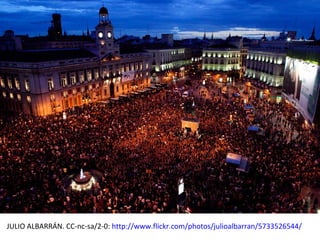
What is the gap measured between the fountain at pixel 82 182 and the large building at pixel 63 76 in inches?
961

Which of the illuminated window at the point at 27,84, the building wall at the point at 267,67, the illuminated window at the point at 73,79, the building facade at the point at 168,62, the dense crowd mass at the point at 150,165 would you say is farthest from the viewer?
the building facade at the point at 168,62

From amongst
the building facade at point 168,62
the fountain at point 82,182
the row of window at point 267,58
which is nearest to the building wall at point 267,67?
the row of window at point 267,58

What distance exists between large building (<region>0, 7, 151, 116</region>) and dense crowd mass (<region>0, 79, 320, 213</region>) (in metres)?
8.90

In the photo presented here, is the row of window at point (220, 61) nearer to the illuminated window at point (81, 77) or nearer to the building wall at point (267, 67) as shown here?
the building wall at point (267, 67)

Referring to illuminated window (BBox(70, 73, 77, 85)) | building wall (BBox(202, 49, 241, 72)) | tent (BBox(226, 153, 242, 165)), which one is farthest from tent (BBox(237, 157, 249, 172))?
building wall (BBox(202, 49, 241, 72))

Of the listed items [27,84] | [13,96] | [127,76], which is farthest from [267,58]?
[13,96]

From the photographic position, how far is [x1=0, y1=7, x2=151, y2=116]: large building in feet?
128

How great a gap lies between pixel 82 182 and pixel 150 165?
17.3 feet

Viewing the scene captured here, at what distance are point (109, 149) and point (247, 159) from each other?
1180 centimetres

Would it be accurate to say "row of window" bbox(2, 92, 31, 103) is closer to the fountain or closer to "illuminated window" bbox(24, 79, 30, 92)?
"illuminated window" bbox(24, 79, 30, 92)

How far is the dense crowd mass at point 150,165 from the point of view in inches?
608

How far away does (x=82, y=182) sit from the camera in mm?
18141

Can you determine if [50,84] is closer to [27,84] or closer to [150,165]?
[27,84]
